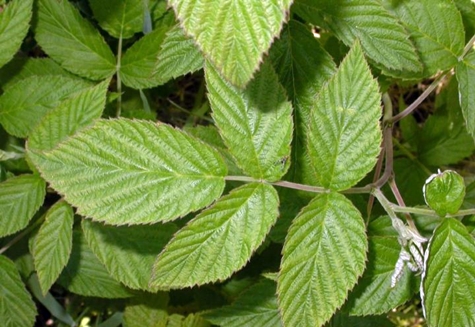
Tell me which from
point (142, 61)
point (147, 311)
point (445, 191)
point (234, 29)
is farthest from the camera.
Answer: point (147, 311)

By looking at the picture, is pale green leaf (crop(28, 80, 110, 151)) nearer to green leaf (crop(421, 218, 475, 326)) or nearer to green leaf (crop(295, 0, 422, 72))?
green leaf (crop(295, 0, 422, 72))

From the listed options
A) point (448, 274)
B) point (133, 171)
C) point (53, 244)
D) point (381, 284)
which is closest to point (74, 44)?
point (53, 244)

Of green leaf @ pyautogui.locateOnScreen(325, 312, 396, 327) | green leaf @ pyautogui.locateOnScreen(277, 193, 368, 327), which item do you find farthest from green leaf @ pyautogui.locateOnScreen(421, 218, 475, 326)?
green leaf @ pyautogui.locateOnScreen(325, 312, 396, 327)

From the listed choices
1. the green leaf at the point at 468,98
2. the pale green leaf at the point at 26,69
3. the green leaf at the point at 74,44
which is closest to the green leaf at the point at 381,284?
the green leaf at the point at 468,98

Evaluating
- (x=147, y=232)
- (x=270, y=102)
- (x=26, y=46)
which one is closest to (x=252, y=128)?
(x=270, y=102)

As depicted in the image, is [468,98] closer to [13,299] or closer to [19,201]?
[19,201]

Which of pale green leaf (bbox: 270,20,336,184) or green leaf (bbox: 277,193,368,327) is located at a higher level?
pale green leaf (bbox: 270,20,336,184)

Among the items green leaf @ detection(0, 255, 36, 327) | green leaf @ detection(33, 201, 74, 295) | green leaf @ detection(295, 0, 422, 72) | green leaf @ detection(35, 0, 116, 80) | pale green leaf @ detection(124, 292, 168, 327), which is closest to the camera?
green leaf @ detection(295, 0, 422, 72)

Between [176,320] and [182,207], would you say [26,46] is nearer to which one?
[176,320]
